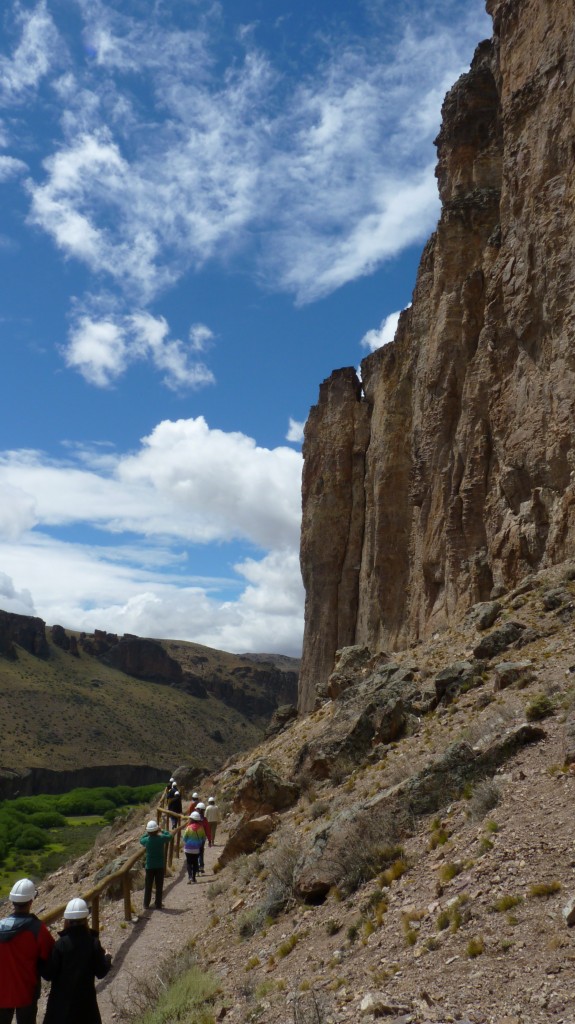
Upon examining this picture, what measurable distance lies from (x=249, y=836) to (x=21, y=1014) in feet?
28.6

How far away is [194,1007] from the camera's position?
7000 mm

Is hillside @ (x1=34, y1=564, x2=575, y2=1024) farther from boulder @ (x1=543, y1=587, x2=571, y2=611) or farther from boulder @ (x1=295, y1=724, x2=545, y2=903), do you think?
boulder @ (x1=543, y1=587, x2=571, y2=611)

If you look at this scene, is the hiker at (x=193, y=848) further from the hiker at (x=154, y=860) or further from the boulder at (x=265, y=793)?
the hiker at (x=154, y=860)

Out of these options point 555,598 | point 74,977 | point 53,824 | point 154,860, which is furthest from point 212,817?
point 53,824

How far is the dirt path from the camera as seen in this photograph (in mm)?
8172

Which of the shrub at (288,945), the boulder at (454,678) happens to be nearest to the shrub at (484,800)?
the shrub at (288,945)

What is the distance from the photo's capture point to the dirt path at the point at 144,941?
26.8 ft

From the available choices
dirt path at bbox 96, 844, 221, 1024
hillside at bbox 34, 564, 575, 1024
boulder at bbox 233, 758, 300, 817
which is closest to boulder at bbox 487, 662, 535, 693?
hillside at bbox 34, 564, 575, 1024

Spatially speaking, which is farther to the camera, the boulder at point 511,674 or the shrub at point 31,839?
the shrub at point 31,839

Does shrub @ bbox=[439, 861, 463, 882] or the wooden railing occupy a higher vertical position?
shrub @ bbox=[439, 861, 463, 882]

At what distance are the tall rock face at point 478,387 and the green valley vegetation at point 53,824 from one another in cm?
1863

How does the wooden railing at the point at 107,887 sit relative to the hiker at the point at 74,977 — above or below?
below

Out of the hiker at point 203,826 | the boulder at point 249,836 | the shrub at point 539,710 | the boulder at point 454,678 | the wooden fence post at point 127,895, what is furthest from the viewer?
the hiker at point 203,826

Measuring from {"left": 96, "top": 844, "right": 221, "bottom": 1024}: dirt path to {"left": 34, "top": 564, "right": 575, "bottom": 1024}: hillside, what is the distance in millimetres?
88
